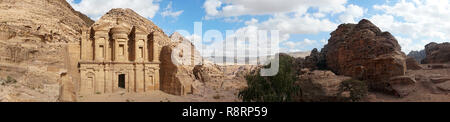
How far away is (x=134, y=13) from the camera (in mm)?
24312

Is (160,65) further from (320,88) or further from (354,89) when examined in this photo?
(354,89)

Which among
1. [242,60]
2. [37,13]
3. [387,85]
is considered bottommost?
[387,85]

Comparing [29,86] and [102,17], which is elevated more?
[102,17]

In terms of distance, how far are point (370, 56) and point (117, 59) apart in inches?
967

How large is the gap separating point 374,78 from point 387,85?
134cm

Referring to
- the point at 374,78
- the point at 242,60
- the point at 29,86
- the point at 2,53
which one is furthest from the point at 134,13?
the point at 374,78

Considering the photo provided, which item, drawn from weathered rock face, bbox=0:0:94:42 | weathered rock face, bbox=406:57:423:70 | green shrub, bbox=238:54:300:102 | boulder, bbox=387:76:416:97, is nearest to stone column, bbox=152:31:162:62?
weathered rock face, bbox=0:0:94:42

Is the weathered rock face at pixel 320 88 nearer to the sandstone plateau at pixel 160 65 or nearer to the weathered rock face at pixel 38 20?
the sandstone plateau at pixel 160 65

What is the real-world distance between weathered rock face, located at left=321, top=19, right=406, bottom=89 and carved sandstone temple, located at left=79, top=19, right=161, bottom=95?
20497mm

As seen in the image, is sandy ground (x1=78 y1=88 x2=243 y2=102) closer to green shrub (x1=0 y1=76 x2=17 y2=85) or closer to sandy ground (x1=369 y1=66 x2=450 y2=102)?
green shrub (x1=0 y1=76 x2=17 y2=85)

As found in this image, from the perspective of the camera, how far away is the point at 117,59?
20.4 meters

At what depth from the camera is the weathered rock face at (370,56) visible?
2077 centimetres

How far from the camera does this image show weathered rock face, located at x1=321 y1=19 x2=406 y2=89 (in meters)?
20.8

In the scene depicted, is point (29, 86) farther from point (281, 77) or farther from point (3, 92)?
point (281, 77)
